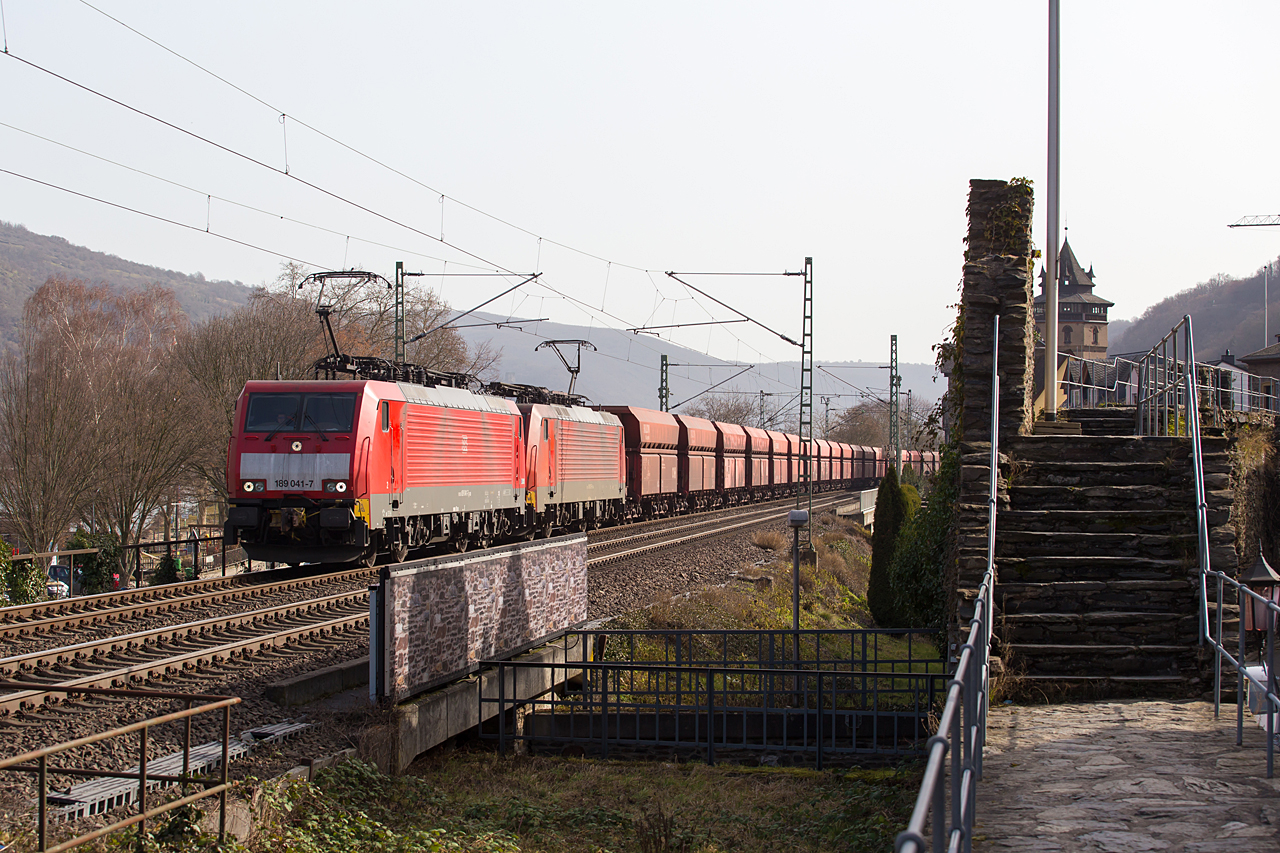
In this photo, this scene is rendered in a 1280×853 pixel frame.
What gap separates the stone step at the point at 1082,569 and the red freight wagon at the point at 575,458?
15.4 metres

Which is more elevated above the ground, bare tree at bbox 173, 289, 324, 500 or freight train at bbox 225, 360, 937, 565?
bare tree at bbox 173, 289, 324, 500

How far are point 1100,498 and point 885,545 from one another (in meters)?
12.2

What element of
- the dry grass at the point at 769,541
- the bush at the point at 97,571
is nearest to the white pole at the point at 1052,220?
the dry grass at the point at 769,541

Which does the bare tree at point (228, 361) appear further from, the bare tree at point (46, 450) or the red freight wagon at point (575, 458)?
the red freight wagon at point (575, 458)

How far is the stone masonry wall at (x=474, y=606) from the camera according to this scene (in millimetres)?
10422

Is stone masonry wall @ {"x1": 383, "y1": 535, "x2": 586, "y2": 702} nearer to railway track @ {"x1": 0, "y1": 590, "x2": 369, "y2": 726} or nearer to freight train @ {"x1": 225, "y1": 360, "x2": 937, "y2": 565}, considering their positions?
railway track @ {"x1": 0, "y1": 590, "x2": 369, "y2": 726}

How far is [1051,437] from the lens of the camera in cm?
1116

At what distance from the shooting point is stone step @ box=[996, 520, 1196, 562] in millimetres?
9820

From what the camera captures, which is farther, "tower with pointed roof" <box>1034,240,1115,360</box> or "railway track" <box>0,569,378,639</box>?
"tower with pointed roof" <box>1034,240,1115,360</box>

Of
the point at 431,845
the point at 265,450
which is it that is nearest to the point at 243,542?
the point at 265,450

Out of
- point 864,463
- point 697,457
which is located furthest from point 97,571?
point 864,463

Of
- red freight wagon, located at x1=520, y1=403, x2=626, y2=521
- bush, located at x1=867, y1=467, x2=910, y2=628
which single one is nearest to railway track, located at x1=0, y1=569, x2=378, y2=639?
red freight wagon, located at x1=520, y1=403, x2=626, y2=521

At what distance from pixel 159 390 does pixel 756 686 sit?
84.0 ft

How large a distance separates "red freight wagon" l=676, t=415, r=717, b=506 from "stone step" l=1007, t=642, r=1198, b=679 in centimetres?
2788
